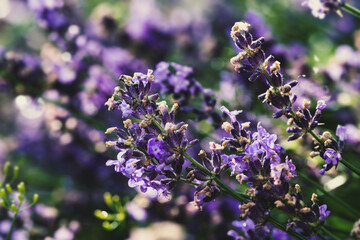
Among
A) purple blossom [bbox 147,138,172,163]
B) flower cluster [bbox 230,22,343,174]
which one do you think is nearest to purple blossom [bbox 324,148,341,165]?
flower cluster [bbox 230,22,343,174]

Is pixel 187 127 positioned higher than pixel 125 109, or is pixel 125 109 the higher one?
pixel 187 127

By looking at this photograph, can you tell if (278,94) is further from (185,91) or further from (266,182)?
(185,91)

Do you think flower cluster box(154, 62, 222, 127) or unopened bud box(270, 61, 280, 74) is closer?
unopened bud box(270, 61, 280, 74)

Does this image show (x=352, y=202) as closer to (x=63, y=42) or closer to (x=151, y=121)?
(x=151, y=121)

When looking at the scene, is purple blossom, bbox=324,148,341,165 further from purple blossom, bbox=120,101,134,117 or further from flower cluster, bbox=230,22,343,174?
purple blossom, bbox=120,101,134,117

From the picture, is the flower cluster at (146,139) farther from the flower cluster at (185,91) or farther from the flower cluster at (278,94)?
the flower cluster at (185,91)

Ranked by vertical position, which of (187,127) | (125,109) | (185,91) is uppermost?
(185,91)

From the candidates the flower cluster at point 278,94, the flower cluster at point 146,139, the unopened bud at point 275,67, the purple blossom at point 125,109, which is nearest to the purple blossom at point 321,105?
the flower cluster at point 278,94

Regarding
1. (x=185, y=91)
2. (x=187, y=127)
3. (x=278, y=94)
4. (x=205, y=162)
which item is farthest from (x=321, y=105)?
(x=185, y=91)

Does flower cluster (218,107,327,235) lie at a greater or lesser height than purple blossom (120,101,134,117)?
lesser
